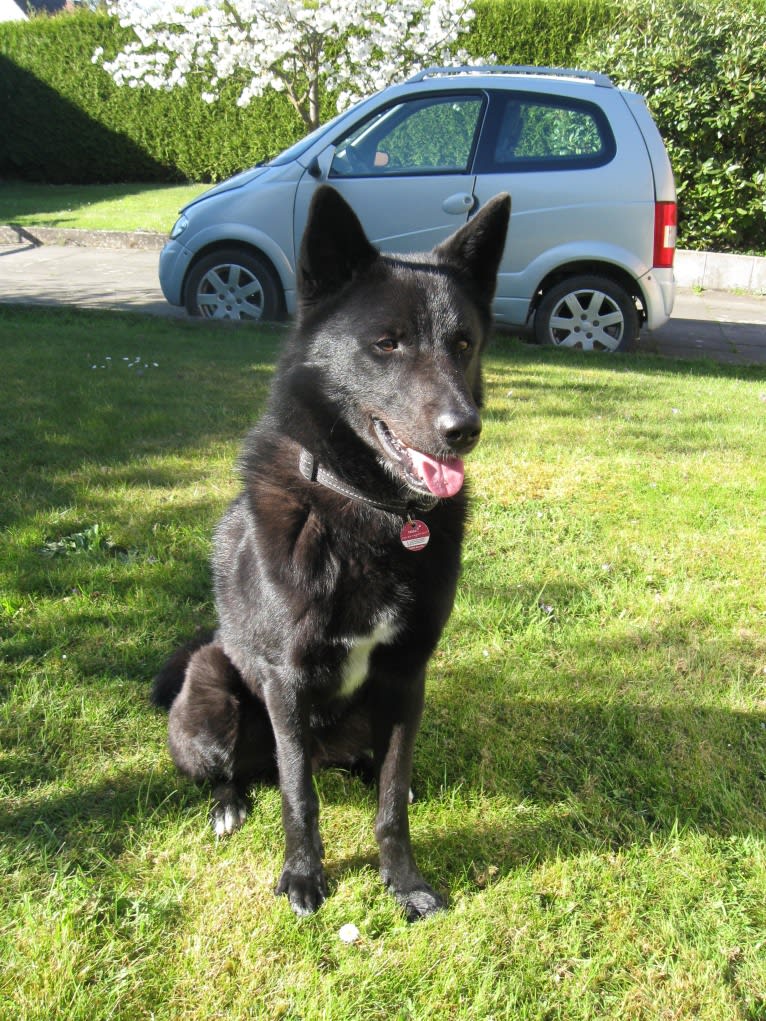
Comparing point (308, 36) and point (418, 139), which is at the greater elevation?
point (308, 36)

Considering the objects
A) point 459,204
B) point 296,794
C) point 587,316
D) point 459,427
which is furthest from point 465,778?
point 587,316

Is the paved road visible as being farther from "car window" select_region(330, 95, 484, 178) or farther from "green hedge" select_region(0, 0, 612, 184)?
"green hedge" select_region(0, 0, 612, 184)

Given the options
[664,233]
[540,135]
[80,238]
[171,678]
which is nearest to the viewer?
[171,678]

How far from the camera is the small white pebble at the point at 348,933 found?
1632mm

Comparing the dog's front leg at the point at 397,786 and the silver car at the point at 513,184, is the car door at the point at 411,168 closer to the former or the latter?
the silver car at the point at 513,184

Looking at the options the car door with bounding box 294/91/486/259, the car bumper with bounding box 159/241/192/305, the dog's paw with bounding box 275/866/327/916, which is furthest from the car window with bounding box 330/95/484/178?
the dog's paw with bounding box 275/866/327/916

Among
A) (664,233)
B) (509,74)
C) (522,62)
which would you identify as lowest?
(664,233)

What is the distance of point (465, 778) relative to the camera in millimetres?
2105

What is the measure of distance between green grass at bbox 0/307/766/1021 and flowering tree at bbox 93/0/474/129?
7436 mm

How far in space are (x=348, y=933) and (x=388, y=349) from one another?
130cm

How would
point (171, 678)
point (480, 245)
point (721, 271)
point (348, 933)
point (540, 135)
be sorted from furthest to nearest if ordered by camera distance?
point (721, 271), point (540, 135), point (171, 678), point (480, 245), point (348, 933)

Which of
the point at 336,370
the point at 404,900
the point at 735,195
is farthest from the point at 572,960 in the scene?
the point at 735,195

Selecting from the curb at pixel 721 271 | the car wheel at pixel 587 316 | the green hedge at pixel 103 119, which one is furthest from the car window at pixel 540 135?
the green hedge at pixel 103 119

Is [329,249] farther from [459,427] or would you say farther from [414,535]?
[414,535]
